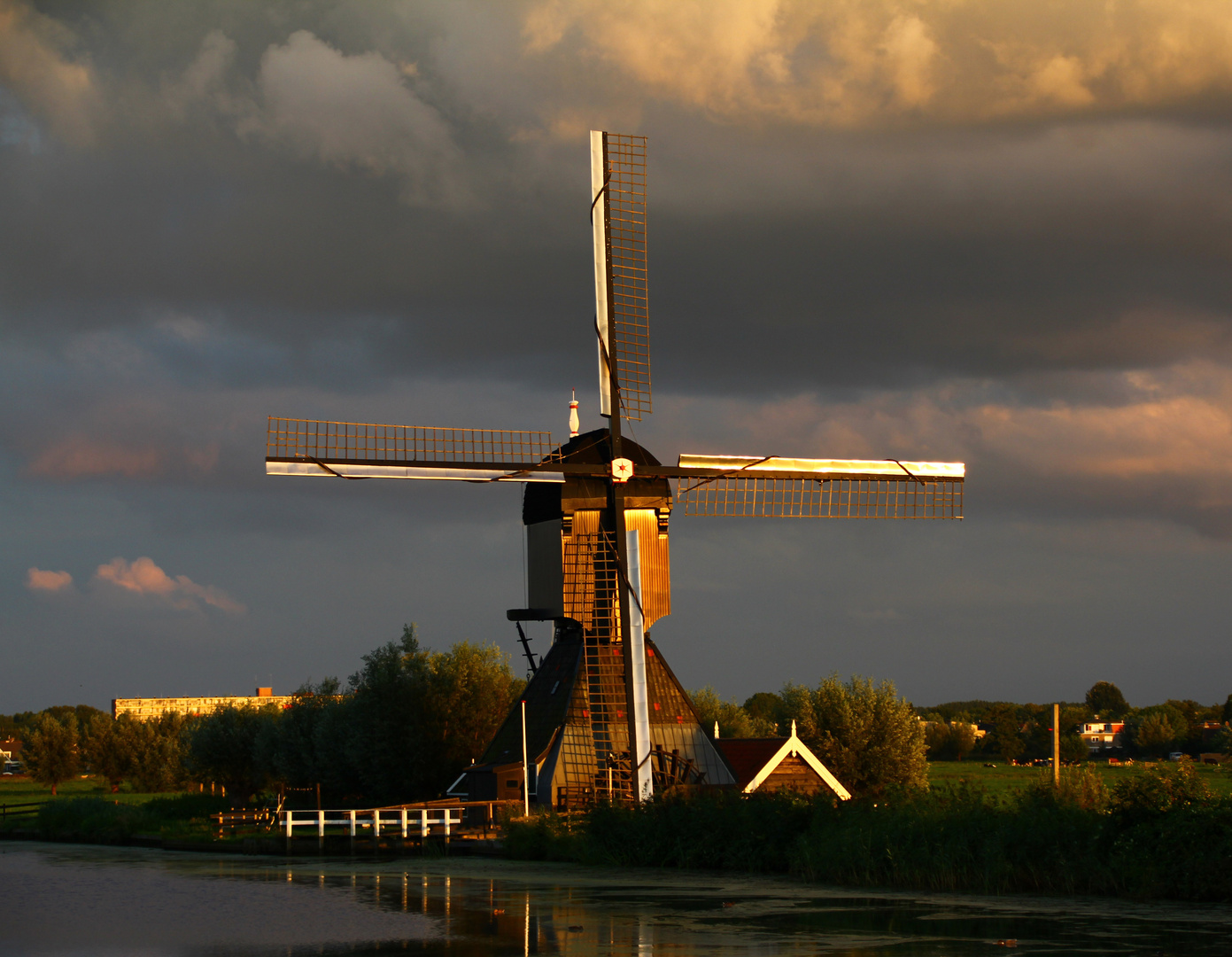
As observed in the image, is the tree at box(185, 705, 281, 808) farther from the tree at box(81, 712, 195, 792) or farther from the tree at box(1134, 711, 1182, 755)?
the tree at box(1134, 711, 1182, 755)

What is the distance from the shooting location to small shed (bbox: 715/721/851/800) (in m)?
29.7

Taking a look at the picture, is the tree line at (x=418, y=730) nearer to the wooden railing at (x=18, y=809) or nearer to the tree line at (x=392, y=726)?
the tree line at (x=392, y=726)

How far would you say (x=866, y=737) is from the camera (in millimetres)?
43719

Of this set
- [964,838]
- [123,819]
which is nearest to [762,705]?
[123,819]

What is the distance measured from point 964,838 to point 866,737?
2656cm

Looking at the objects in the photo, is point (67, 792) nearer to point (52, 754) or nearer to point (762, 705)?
point (52, 754)

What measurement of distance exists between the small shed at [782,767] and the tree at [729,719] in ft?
58.1

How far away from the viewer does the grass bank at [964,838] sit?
15.6 meters

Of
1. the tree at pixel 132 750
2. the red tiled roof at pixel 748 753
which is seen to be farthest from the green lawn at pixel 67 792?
the red tiled roof at pixel 748 753

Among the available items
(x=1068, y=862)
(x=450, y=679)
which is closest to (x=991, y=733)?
(x=450, y=679)

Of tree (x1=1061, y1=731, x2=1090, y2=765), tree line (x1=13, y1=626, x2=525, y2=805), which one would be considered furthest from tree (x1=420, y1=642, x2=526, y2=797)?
tree (x1=1061, y1=731, x2=1090, y2=765)

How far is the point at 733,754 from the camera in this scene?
103ft

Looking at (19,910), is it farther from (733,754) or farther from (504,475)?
(733,754)

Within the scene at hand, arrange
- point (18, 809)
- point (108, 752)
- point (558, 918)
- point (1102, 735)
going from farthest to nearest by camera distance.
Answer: point (1102, 735) → point (108, 752) → point (18, 809) → point (558, 918)
